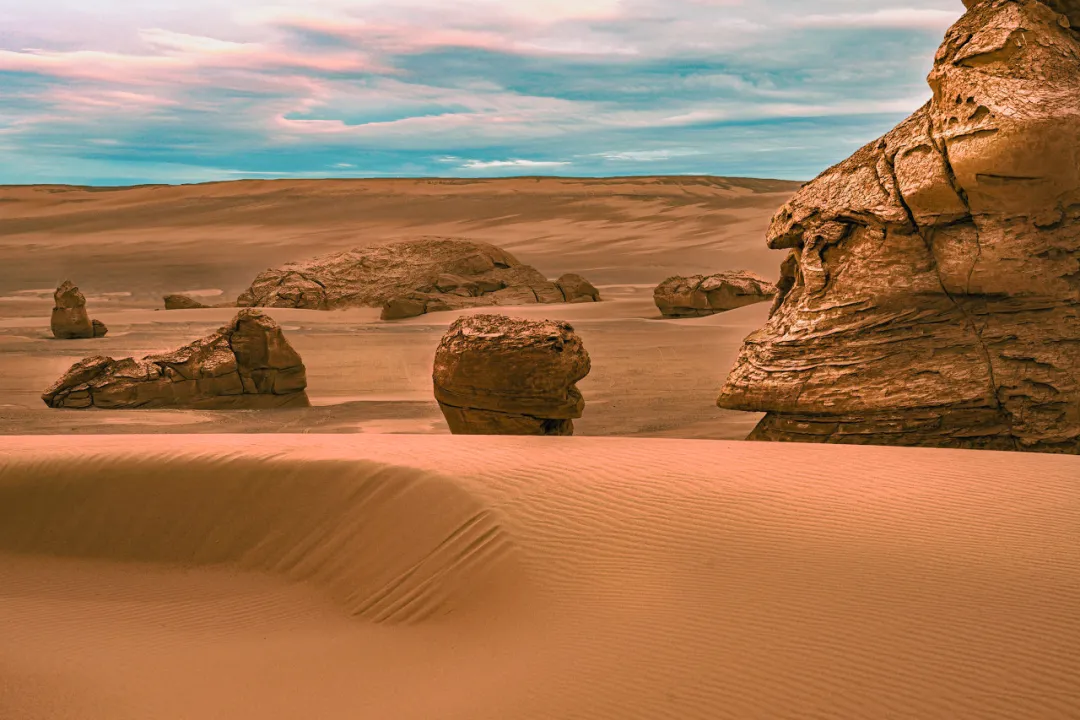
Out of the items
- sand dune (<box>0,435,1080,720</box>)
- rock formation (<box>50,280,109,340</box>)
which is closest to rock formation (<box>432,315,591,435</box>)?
sand dune (<box>0,435,1080,720</box>)

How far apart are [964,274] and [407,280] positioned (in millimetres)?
16345

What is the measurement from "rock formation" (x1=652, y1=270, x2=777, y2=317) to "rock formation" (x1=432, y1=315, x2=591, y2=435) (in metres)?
11.5

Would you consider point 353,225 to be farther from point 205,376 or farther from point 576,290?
point 205,376

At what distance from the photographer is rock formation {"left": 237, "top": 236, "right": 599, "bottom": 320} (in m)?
21.7

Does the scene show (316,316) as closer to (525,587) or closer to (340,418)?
(340,418)

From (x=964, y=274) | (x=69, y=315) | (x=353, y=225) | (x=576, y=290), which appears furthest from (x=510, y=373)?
(x=353, y=225)

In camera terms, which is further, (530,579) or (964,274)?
(964,274)

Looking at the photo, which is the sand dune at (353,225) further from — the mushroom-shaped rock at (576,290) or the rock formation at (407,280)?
the mushroom-shaped rock at (576,290)

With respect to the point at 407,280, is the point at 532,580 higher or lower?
lower

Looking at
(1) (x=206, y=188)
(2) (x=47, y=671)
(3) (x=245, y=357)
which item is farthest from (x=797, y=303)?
(1) (x=206, y=188)

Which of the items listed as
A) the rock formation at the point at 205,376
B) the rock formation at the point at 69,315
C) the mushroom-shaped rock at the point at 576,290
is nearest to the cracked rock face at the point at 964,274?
the rock formation at the point at 205,376

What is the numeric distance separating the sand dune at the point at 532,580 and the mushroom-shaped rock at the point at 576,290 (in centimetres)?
1563

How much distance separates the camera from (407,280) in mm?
22156

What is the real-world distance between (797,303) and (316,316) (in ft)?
47.4
